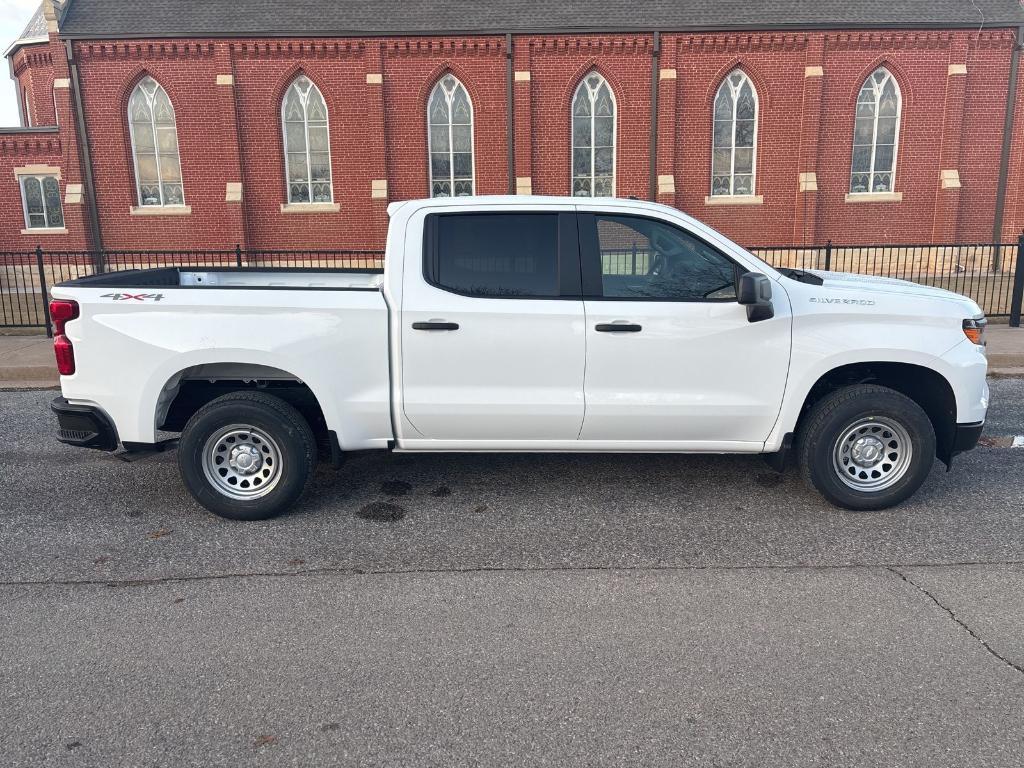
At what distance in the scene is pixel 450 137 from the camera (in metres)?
21.3

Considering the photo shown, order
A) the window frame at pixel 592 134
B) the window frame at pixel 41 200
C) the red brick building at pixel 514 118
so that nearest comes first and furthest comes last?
the red brick building at pixel 514 118, the window frame at pixel 592 134, the window frame at pixel 41 200

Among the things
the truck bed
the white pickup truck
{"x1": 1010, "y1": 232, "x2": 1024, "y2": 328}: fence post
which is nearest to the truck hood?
the white pickup truck

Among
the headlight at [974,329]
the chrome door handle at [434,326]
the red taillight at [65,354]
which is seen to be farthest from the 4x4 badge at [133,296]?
the headlight at [974,329]

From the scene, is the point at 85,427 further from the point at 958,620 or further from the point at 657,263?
the point at 958,620

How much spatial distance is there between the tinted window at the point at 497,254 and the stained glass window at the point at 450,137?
16.9m

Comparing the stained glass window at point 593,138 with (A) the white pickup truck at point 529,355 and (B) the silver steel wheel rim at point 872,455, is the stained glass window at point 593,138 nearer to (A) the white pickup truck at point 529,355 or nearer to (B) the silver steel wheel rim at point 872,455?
(A) the white pickup truck at point 529,355

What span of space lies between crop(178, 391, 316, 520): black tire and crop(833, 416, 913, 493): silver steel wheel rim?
11.4 ft

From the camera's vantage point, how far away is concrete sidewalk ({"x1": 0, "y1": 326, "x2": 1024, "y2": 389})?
9.34 meters

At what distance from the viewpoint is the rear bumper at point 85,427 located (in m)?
4.73

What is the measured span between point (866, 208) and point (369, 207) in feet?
46.8

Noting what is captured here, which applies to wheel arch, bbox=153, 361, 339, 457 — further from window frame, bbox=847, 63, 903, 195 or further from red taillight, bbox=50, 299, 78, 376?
window frame, bbox=847, 63, 903, 195

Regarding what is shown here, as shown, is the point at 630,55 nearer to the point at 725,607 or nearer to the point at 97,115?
the point at 97,115

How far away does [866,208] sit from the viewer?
21500 millimetres

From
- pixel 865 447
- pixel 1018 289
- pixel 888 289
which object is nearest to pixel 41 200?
pixel 888 289
